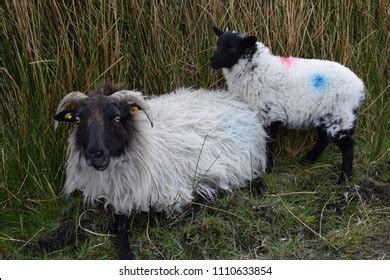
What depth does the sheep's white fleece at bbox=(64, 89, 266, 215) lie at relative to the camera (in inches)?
152

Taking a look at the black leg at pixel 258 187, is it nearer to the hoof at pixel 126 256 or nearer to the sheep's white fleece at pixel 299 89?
the sheep's white fleece at pixel 299 89

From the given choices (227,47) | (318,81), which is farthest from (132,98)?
(318,81)

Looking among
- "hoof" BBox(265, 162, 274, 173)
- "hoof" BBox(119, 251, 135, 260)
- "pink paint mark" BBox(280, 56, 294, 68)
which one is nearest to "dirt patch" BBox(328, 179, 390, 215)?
"hoof" BBox(265, 162, 274, 173)

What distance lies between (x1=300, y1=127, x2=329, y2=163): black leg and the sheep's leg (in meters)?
1.53

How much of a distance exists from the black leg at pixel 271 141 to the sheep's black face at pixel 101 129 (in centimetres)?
114

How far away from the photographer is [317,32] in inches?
193

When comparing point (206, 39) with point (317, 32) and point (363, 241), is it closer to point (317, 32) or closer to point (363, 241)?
point (317, 32)

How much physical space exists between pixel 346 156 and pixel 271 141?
1.80 ft

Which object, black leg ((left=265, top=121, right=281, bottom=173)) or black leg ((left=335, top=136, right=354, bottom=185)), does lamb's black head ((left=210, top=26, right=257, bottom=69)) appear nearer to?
black leg ((left=265, top=121, right=281, bottom=173))

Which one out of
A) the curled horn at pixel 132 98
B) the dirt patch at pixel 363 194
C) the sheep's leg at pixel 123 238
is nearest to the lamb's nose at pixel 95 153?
the curled horn at pixel 132 98

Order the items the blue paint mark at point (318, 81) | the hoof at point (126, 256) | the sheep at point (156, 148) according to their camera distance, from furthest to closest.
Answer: the blue paint mark at point (318, 81) < the hoof at point (126, 256) < the sheep at point (156, 148)

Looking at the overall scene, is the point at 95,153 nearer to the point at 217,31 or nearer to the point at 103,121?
the point at 103,121

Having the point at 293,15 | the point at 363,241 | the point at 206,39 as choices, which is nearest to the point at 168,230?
the point at 363,241

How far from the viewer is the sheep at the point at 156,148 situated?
3697 millimetres
